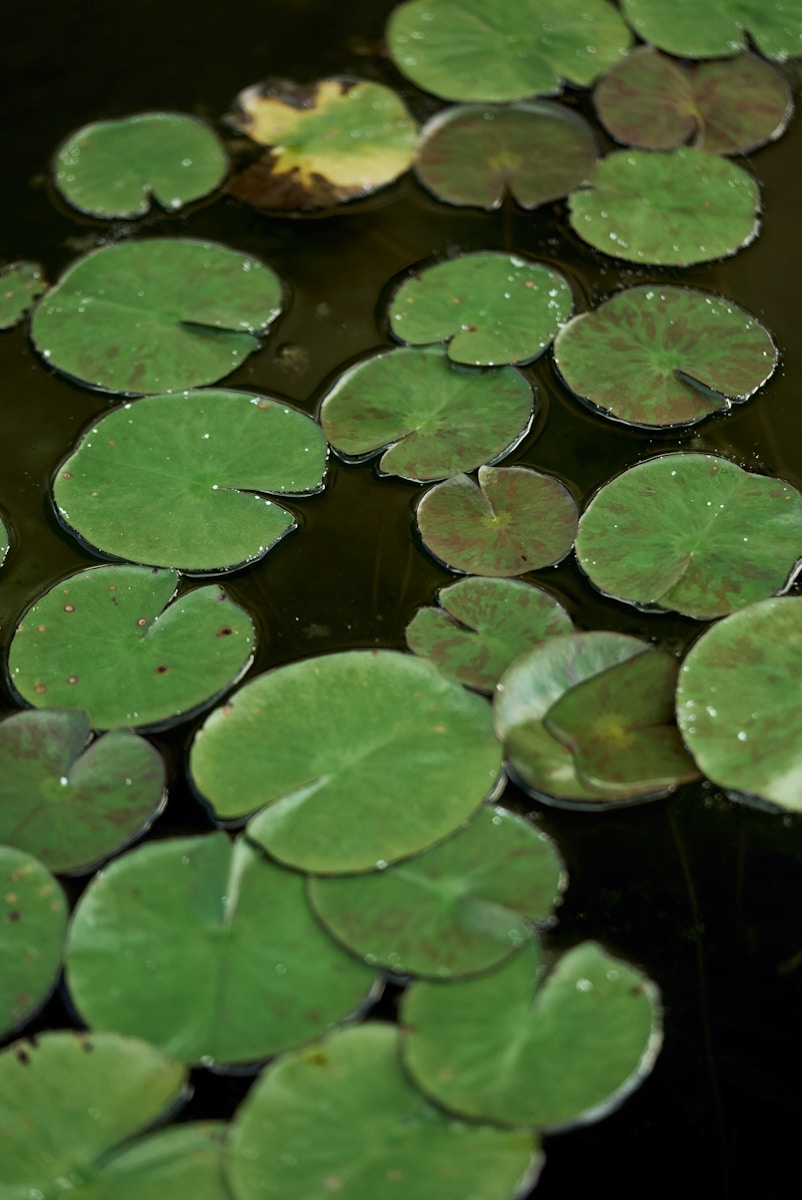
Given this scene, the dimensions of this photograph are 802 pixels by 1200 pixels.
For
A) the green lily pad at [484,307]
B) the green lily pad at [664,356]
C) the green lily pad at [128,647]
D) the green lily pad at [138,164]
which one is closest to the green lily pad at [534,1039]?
the green lily pad at [128,647]

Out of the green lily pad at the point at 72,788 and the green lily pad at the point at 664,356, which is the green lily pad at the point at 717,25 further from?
the green lily pad at the point at 72,788

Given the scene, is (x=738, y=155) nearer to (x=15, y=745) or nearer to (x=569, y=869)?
(x=569, y=869)

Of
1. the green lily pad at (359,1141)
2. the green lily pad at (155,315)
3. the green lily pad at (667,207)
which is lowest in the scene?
the green lily pad at (359,1141)

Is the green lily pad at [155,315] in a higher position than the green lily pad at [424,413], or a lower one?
higher

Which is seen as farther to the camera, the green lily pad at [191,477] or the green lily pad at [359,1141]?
the green lily pad at [191,477]

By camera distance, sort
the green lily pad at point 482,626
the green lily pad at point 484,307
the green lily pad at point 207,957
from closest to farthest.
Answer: the green lily pad at point 207,957 → the green lily pad at point 482,626 → the green lily pad at point 484,307

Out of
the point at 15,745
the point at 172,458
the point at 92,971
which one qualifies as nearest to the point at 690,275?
the point at 172,458

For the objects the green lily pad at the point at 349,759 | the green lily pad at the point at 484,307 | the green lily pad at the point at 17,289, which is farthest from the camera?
the green lily pad at the point at 17,289
